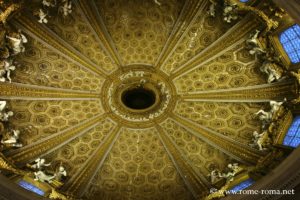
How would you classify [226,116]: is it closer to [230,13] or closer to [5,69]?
[230,13]

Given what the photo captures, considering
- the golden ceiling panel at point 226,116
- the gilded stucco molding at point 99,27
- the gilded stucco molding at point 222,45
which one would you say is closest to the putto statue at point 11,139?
the gilded stucco molding at point 99,27

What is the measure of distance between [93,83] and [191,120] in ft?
18.1

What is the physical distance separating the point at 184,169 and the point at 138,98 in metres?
4.85

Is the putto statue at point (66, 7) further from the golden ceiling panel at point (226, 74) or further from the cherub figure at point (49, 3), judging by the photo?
the golden ceiling panel at point (226, 74)

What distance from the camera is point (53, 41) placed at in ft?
59.4

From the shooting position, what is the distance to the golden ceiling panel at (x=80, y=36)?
18016 millimetres

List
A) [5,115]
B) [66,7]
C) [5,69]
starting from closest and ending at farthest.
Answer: [5,69]
[5,115]
[66,7]

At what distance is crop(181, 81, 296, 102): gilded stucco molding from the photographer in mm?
16203

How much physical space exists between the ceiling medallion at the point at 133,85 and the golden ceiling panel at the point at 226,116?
907 millimetres

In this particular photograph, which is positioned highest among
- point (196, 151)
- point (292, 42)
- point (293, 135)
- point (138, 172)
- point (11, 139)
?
point (292, 42)

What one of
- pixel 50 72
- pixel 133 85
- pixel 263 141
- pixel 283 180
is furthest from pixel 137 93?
pixel 283 180

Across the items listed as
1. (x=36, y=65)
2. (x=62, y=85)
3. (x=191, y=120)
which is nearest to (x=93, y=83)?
(x=62, y=85)

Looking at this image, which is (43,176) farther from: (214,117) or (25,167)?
(214,117)

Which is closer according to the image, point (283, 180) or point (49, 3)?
point (283, 180)
